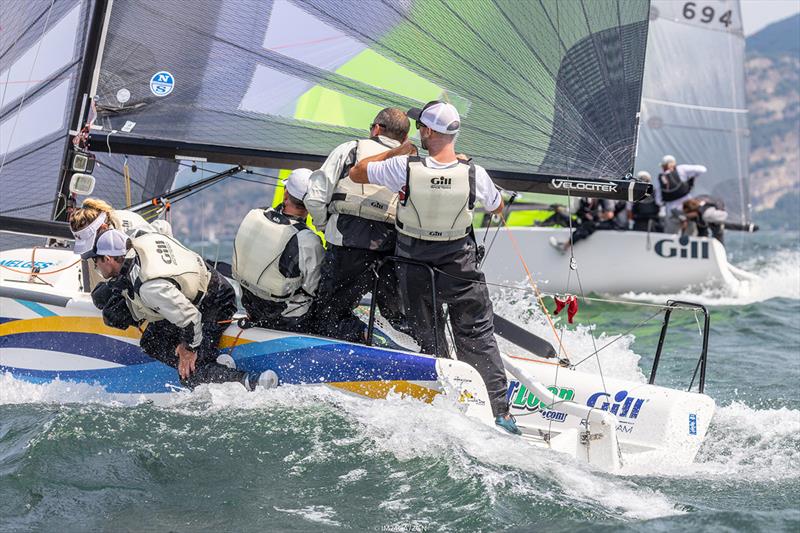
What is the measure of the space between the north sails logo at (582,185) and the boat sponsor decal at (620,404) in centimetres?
95

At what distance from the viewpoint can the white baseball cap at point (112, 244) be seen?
4281 mm

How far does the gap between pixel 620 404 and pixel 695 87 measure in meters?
10.2

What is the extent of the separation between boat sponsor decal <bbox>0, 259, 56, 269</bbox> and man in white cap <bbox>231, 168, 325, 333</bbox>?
4.19 feet

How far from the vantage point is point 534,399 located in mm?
5133

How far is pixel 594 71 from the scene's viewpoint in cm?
534

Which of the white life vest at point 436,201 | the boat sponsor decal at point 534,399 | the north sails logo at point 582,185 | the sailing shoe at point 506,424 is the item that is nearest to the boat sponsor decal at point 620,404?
the boat sponsor decal at point 534,399

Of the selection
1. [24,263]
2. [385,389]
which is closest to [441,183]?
[385,389]

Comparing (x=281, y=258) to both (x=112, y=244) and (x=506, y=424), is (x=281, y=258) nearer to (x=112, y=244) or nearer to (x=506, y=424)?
(x=112, y=244)

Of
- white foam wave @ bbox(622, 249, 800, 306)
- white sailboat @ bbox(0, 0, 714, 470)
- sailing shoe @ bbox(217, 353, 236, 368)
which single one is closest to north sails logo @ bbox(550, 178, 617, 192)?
white sailboat @ bbox(0, 0, 714, 470)

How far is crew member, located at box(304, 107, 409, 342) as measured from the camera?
4320 mm

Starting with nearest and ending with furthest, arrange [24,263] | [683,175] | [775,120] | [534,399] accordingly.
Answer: [534,399] < [24,263] < [683,175] < [775,120]

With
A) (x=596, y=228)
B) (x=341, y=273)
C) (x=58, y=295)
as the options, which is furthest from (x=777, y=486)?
(x=596, y=228)

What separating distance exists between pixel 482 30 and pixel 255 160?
4.24 feet

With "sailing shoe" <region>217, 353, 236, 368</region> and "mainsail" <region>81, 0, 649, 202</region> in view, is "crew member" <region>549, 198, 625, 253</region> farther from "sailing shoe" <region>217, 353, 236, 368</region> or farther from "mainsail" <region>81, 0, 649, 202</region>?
"sailing shoe" <region>217, 353, 236, 368</region>
